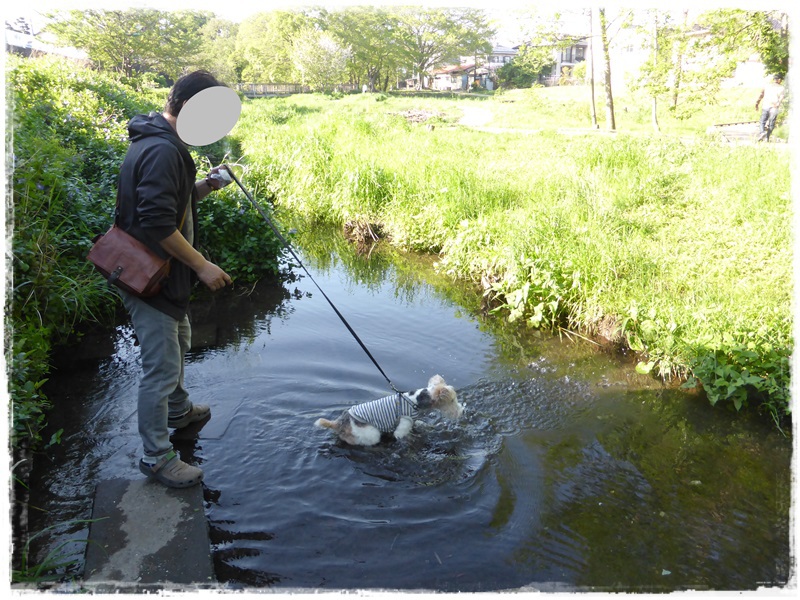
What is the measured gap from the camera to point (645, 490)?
3957 millimetres

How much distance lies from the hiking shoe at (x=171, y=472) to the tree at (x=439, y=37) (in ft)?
159

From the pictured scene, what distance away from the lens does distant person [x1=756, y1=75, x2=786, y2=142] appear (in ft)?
44.4

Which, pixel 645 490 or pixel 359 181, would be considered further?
pixel 359 181

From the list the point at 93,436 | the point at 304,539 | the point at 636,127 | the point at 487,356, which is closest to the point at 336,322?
the point at 487,356

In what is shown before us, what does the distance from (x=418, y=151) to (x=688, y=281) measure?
7.85 meters

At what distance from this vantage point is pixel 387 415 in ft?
13.6

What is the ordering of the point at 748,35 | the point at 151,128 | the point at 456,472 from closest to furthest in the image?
the point at 151,128, the point at 456,472, the point at 748,35

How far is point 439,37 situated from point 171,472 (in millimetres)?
57501

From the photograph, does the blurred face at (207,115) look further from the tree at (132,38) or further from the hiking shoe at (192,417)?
the tree at (132,38)

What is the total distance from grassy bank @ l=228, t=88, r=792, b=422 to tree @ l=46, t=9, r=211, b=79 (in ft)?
75.1

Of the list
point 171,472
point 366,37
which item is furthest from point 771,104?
point 366,37

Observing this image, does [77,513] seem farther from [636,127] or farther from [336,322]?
[636,127]

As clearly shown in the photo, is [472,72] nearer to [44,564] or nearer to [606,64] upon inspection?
[606,64]

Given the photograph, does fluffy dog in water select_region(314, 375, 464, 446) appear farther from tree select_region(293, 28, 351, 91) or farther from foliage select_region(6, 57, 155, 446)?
tree select_region(293, 28, 351, 91)
